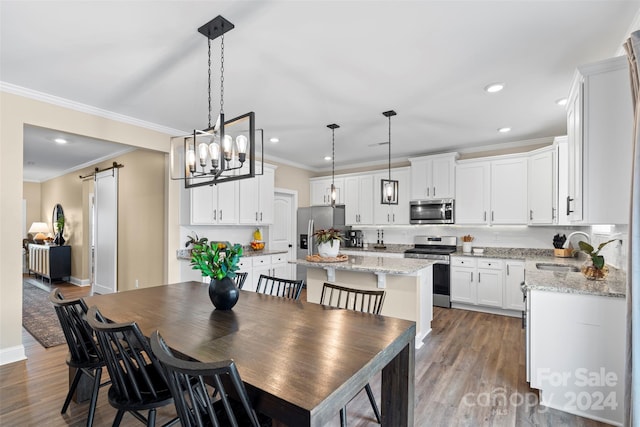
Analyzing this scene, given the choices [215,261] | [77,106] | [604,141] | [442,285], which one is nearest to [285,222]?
[442,285]

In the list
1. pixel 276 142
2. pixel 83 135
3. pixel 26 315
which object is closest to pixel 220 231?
pixel 276 142

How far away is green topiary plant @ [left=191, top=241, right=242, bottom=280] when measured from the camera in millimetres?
2096

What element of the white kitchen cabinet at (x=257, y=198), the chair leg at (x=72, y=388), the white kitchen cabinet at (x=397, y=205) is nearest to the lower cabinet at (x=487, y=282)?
the white kitchen cabinet at (x=397, y=205)

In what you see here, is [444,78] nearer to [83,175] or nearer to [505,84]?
[505,84]

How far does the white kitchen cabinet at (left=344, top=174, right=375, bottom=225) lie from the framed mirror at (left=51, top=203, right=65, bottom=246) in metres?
6.72

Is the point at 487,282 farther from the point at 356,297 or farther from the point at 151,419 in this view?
the point at 151,419

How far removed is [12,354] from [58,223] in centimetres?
562

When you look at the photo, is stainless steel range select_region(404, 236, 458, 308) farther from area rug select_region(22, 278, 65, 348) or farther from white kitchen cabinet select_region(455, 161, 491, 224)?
area rug select_region(22, 278, 65, 348)

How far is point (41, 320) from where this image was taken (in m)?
4.28

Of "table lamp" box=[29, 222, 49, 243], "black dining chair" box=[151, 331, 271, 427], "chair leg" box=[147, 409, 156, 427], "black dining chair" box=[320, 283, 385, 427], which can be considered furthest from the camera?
"table lamp" box=[29, 222, 49, 243]

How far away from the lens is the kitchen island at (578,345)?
209 centimetres

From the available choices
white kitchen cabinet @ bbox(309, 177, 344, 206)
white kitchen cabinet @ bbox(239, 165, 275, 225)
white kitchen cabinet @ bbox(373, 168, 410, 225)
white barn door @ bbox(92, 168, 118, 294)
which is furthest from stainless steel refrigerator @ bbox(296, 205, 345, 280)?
white barn door @ bbox(92, 168, 118, 294)

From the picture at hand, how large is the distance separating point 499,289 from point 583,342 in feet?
8.17

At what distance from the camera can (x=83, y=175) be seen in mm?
6758
